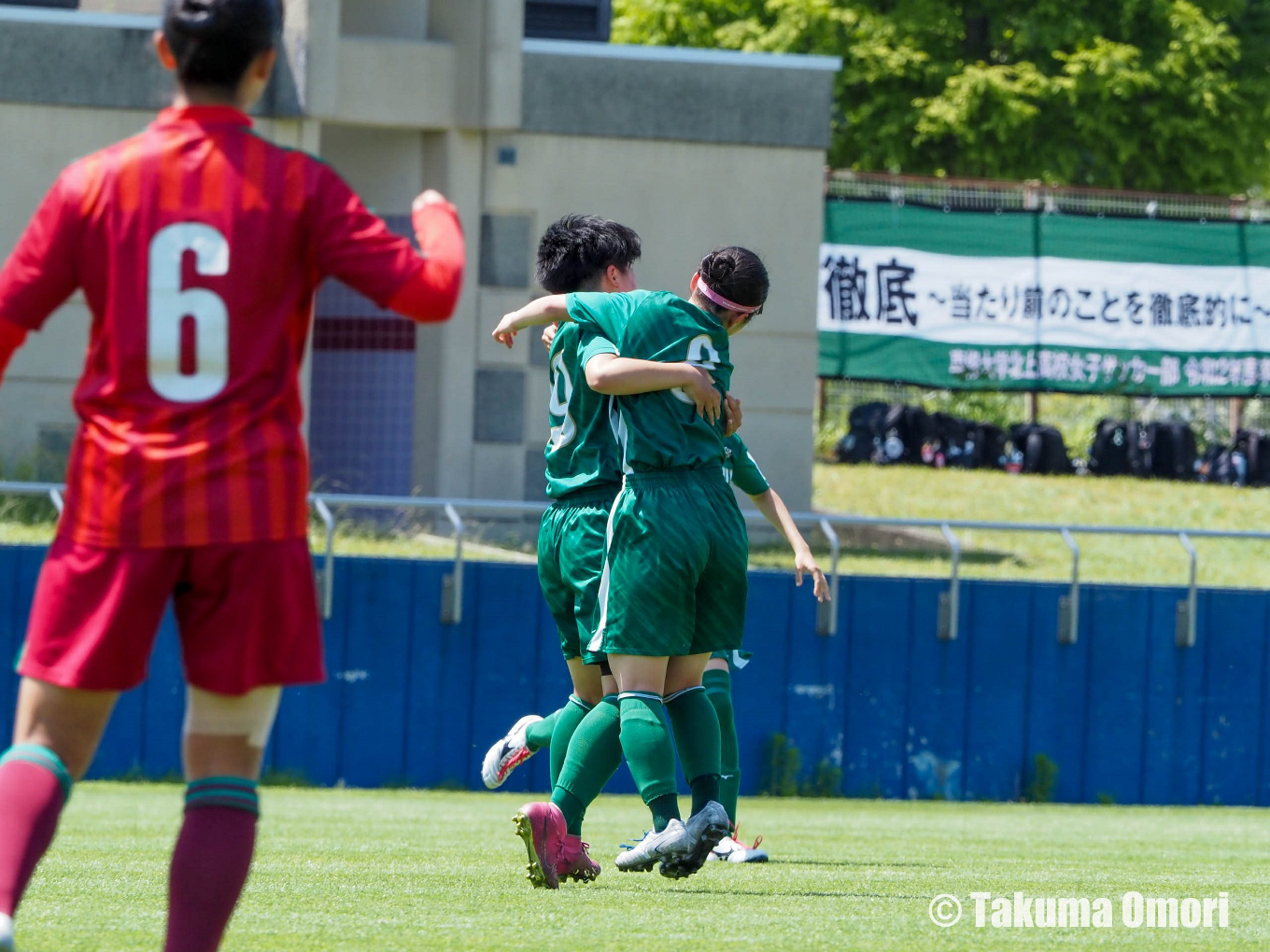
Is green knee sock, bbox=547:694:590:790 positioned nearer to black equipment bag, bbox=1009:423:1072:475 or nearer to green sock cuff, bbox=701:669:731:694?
green sock cuff, bbox=701:669:731:694

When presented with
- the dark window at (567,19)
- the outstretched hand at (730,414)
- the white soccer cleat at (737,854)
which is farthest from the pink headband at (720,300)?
the dark window at (567,19)

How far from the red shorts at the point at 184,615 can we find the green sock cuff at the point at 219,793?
0.16 meters

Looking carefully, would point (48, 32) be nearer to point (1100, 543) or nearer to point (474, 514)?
point (474, 514)

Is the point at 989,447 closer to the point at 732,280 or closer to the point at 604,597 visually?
the point at 732,280

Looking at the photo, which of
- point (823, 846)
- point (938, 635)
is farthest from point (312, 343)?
point (823, 846)

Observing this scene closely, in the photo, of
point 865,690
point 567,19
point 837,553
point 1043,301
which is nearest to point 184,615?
point 837,553

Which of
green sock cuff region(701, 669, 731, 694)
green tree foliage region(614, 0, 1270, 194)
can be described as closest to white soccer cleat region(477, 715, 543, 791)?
green sock cuff region(701, 669, 731, 694)

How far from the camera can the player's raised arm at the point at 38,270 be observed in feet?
10.3

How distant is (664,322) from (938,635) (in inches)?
289

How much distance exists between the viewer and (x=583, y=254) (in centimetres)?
558

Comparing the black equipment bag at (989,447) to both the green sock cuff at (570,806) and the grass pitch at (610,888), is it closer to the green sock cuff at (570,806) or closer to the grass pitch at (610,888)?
the grass pitch at (610,888)

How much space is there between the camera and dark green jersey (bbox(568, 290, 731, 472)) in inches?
198

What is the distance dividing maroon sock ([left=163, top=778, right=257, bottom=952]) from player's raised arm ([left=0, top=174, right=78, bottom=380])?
2.61 feet

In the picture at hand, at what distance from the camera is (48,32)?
14.5 meters
